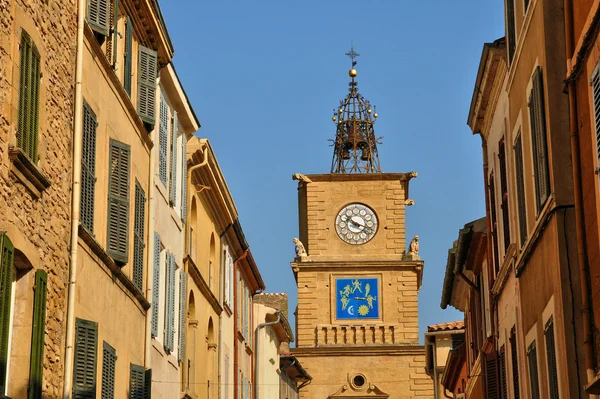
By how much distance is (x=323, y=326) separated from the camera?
77312mm

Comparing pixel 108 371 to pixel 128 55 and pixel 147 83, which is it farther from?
pixel 147 83

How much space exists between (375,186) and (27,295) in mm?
65729

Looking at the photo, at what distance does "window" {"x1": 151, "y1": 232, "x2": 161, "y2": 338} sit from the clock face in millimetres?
55998

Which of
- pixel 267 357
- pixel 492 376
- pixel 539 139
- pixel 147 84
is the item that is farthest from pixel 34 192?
pixel 267 357

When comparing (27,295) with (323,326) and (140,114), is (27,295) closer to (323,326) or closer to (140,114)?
(140,114)

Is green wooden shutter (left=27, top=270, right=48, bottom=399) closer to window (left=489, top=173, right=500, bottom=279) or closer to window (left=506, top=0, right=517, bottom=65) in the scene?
window (left=506, top=0, right=517, bottom=65)

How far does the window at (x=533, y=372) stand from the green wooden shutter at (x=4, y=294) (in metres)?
8.05

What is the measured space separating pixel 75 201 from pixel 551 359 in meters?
6.15

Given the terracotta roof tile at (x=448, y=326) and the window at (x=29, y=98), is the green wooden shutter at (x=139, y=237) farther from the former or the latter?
the terracotta roof tile at (x=448, y=326)

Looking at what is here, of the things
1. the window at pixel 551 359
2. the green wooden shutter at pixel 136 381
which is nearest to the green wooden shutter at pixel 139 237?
the green wooden shutter at pixel 136 381

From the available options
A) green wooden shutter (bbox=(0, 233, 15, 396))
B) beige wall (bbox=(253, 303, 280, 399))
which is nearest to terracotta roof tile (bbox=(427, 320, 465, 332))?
beige wall (bbox=(253, 303, 280, 399))

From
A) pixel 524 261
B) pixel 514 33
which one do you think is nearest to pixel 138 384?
pixel 524 261

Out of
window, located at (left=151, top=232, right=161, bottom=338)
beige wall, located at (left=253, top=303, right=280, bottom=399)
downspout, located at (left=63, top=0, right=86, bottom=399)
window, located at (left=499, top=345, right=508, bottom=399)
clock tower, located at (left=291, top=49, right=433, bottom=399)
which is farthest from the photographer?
clock tower, located at (left=291, top=49, right=433, bottom=399)

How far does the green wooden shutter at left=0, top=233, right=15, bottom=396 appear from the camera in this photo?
13.0 m
